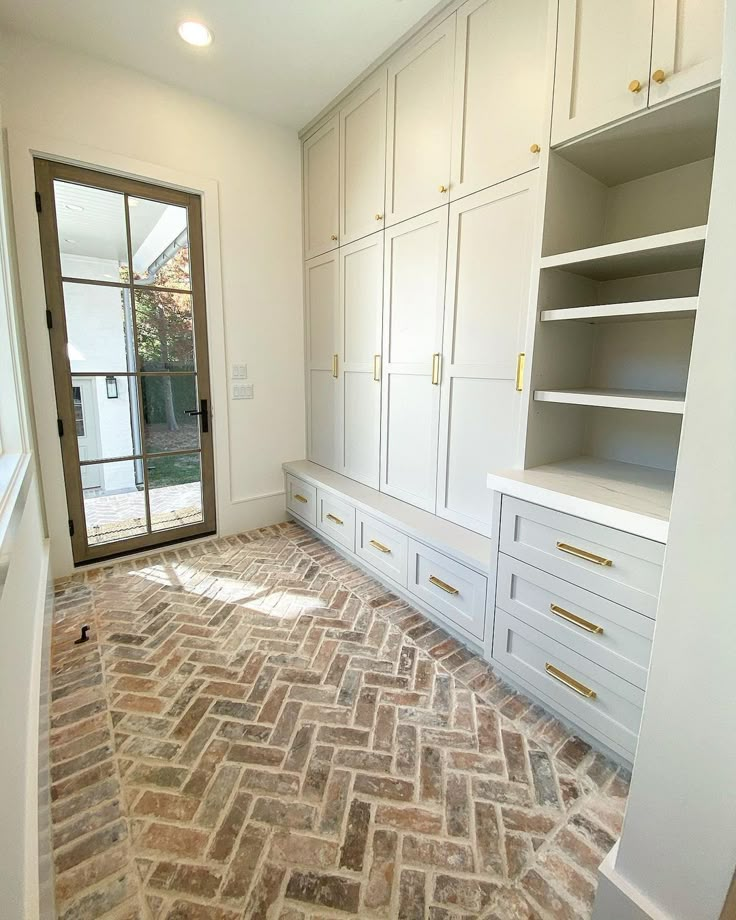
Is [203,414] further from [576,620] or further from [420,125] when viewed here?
[576,620]

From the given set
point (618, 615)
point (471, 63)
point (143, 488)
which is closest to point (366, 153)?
point (471, 63)

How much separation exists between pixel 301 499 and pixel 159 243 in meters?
2.15

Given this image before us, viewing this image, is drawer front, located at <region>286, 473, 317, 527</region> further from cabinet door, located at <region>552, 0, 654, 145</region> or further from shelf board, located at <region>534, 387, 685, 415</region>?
cabinet door, located at <region>552, 0, 654, 145</region>

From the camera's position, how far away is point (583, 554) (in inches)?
60.7

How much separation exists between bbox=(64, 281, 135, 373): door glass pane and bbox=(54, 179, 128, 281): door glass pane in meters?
0.10

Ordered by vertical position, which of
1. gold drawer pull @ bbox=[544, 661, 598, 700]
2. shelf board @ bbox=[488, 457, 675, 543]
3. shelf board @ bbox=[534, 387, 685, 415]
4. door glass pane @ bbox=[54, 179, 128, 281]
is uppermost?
door glass pane @ bbox=[54, 179, 128, 281]

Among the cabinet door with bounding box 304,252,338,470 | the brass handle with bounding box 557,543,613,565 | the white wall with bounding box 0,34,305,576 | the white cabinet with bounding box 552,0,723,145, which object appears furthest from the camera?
the cabinet door with bounding box 304,252,338,470

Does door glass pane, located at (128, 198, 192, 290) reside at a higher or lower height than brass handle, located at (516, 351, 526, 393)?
higher

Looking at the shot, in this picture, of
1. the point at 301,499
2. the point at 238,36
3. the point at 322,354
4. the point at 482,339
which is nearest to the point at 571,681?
the point at 482,339

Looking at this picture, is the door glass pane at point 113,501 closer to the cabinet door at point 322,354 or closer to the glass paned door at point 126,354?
the glass paned door at point 126,354

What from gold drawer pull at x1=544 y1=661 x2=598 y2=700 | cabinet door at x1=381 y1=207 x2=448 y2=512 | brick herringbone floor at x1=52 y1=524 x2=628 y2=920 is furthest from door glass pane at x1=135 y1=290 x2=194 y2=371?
gold drawer pull at x1=544 y1=661 x2=598 y2=700

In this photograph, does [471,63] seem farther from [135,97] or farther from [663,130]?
[135,97]

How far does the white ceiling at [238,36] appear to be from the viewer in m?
2.21

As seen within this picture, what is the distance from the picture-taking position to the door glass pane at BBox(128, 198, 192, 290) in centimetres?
288
